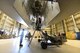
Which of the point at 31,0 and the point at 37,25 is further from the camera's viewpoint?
the point at 37,25

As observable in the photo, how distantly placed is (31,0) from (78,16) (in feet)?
19.7

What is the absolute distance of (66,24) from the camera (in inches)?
395

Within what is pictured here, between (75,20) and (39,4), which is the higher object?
(75,20)

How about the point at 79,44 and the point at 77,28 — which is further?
the point at 77,28

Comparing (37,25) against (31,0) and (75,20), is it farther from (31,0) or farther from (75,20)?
(75,20)

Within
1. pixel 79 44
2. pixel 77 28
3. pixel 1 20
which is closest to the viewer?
pixel 79 44

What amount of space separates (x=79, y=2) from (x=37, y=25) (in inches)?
95.3

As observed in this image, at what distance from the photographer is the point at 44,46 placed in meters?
3.98

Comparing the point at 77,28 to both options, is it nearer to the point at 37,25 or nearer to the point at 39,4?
the point at 37,25

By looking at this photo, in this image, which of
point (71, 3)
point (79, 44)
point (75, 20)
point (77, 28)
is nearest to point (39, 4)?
point (71, 3)

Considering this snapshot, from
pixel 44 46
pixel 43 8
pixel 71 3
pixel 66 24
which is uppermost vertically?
pixel 66 24

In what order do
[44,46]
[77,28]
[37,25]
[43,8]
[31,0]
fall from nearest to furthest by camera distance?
1. [31,0]
2. [43,8]
3. [37,25]
4. [44,46]
5. [77,28]

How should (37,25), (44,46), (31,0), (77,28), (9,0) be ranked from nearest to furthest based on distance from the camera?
1. (9,0)
2. (31,0)
3. (37,25)
4. (44,46)
5. (77,28)

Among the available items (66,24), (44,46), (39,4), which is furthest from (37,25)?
(66,24)
